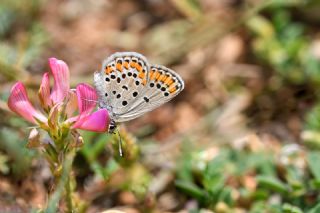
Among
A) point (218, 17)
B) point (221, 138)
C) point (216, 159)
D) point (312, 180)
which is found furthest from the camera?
point (218, 17)

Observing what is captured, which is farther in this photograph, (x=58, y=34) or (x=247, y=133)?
(x=58, y=34)

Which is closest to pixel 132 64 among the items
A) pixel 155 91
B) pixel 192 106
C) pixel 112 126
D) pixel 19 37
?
pixel 155 91

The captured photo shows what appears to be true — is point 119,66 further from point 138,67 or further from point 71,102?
point 71,102

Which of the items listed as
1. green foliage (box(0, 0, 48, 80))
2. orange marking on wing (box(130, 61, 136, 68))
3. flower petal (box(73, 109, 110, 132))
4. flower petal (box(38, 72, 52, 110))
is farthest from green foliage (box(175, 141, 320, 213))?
green foliage (box(0, 0, 48, 80))

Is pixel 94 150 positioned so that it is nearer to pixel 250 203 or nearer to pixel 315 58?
pixel 250 203

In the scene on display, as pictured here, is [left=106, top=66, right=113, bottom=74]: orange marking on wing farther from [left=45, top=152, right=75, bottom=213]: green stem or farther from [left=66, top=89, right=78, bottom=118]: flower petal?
[left=45, top=152, right=75, bottom=213]: green stem

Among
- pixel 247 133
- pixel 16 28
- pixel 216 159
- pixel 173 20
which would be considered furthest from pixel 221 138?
pixel 16 28
